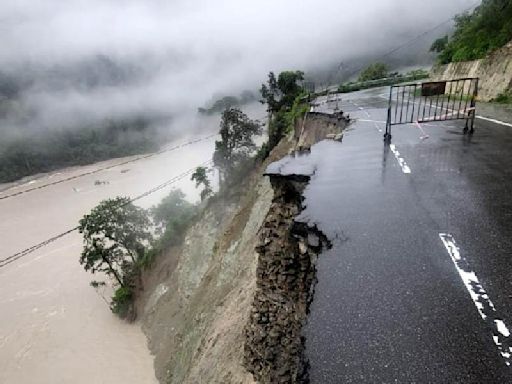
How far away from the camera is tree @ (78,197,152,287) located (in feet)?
87.6

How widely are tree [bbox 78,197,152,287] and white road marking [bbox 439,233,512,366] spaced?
2383cm

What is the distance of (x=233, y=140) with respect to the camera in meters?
36.2

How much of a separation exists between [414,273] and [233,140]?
32289 mm

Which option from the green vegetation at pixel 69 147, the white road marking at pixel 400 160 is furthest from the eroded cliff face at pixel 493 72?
the green vegetation at pixel 69 147

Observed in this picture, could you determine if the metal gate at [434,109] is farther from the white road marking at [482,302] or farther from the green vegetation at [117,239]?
the green vegetation at [117,239]

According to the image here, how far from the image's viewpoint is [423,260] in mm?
4965

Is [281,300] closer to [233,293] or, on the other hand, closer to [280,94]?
[233,293]

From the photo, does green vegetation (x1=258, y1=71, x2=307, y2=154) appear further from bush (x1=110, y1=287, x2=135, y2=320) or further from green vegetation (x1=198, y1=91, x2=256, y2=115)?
green vegetation (x1=198, y1=91, x2=256, y2=115)

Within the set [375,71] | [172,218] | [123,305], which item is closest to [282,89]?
[172,218]

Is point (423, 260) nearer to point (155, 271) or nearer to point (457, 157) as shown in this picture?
point (457, 157)

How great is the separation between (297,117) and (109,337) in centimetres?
1936

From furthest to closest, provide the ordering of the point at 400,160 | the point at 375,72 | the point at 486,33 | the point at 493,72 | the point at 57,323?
1. the point at 375,72
2. the point at 57,323
3. the point at 486,33
4. the point at 493,72
5. the point at 400,160

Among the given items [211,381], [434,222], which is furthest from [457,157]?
[211,381]

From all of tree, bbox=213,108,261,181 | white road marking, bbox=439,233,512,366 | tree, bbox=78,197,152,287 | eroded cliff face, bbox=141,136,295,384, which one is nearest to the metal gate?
eroded cliff face, bbox=141,136,295,384
